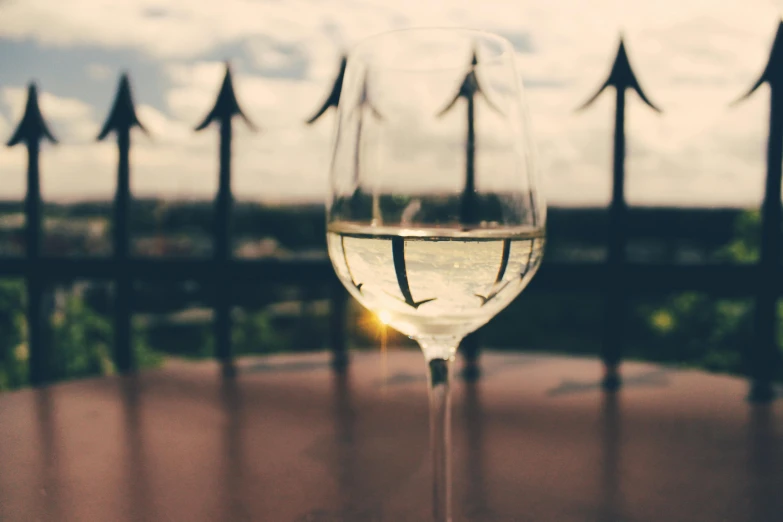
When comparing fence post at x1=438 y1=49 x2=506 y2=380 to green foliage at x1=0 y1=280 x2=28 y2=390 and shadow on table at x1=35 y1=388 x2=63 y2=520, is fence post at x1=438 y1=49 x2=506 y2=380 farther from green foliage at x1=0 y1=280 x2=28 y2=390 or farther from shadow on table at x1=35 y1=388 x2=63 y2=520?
green foliage at x1=0 y1=280 x2=28 y2=390

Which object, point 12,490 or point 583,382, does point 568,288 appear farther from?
point 12,490

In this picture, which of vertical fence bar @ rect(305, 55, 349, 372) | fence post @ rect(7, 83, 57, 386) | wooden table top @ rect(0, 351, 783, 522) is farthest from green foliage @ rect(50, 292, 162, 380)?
wooden table top @ rect(0, 351, 783, 522)

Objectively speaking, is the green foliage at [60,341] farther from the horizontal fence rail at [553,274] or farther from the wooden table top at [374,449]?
the wooden table top at [374,449]

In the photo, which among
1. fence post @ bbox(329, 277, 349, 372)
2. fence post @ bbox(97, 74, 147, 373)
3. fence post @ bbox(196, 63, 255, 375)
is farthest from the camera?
fence post @ bbox(97, 74, 147, 373)

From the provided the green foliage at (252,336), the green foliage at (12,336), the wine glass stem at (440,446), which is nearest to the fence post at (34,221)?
the wine glass stem at (440,446)

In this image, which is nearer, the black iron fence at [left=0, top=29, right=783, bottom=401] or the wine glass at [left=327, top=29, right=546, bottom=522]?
the wine glass at [left=327, top=29, right=546, bottom=522]

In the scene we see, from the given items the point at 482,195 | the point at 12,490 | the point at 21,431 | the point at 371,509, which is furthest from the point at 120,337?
the point at 482,195

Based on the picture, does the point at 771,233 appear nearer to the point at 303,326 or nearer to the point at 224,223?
the point at 224,223
